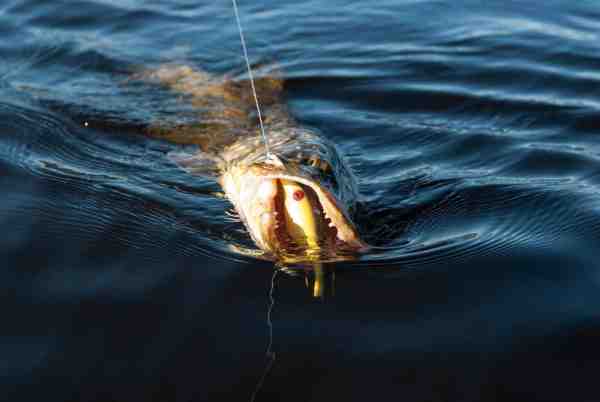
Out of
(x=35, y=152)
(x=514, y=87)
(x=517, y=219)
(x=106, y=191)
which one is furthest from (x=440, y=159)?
(x=35, y=152)

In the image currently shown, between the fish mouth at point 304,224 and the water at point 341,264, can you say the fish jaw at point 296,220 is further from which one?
the water at point 341,264

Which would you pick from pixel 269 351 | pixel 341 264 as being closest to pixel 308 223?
pixel 341 264

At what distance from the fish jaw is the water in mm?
121

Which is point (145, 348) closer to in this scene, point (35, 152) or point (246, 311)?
point (246, 311)

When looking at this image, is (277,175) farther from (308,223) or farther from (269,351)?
(269,351)

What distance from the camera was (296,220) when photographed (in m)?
3.67

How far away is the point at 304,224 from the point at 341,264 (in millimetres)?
279

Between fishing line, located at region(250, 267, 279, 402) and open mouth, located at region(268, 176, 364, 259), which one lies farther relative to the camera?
open mouth, located at region(268, 176, 364, 259)

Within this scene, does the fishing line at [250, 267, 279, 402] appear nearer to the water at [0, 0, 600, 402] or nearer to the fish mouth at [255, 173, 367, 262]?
the water at [0, 0, 600, 402]

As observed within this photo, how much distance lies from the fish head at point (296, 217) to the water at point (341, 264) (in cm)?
12

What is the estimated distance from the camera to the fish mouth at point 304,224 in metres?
3.61

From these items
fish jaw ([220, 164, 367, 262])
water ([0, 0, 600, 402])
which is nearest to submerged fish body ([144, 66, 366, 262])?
fish jaw ([220, 164, 367, 262])

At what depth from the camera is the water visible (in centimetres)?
311

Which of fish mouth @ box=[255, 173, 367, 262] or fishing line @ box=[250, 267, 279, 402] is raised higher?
fish mouth @ box=[255, 173, 367, 262]
